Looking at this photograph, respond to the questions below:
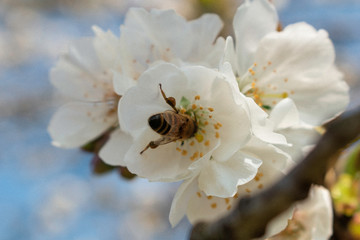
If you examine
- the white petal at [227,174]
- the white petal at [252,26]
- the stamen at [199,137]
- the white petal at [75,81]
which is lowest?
the white petal at [75,81]

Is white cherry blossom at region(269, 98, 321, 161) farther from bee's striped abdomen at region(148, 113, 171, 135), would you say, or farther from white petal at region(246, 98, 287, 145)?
bee's striped abdomen at region(148, 113, 171, 135)

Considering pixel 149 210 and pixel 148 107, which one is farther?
pixel 149 210

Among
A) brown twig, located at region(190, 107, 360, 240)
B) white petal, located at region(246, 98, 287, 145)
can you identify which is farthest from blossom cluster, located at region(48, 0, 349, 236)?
brown twig, located at region(190, 107, 360, 240)

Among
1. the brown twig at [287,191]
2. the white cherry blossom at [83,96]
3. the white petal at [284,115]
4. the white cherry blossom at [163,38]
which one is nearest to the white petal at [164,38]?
the white cherry blossom at [163,38]

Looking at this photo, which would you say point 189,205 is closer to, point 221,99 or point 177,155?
point 177,155

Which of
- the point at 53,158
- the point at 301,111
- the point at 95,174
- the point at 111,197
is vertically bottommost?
the point at 111,197

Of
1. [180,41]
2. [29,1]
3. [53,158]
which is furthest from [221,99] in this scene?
[29,1]

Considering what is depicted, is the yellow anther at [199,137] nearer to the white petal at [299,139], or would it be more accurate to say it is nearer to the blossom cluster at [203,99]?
the blossom cluster at [203,99]

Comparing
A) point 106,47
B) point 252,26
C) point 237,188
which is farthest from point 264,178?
point 106,47
